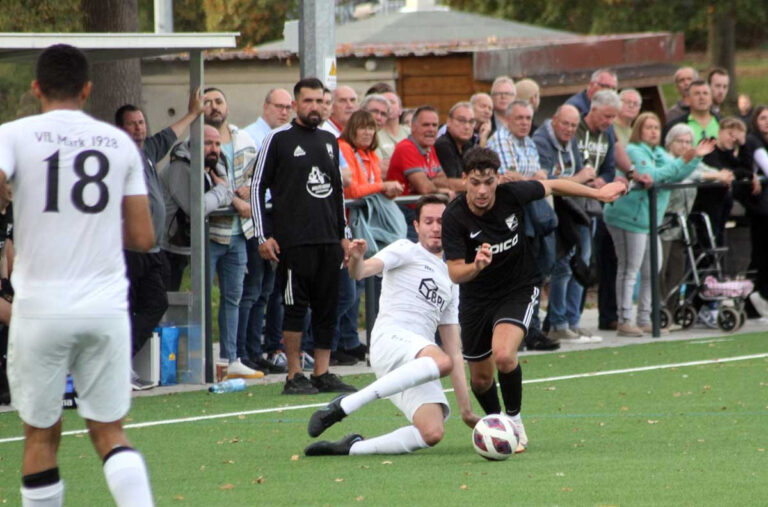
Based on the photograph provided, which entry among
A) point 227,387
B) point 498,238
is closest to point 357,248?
point 498,238

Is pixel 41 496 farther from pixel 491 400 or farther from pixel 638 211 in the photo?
pixel 638 211

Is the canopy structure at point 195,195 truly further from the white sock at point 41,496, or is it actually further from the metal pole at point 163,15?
the white sock at point 41,496

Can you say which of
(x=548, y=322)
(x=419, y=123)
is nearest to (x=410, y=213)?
(x=419, y=123)

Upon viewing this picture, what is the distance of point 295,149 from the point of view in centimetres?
1153

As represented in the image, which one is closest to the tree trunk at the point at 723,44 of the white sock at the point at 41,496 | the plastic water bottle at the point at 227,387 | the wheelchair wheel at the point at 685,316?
the wheelchair wheel at the point at 685,316

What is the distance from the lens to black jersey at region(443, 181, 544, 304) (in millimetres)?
9008

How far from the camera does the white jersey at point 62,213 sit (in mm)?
5793

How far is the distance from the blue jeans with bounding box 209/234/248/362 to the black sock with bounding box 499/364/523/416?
156 inches

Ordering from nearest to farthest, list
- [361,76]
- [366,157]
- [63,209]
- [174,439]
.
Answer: [63,209] → [174,439] → [366,157] → [361,76]

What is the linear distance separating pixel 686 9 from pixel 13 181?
36261 mm

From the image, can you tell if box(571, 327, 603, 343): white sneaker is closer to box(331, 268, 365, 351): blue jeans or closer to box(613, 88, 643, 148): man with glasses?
box(613, 88, 643, 148): man with glasses

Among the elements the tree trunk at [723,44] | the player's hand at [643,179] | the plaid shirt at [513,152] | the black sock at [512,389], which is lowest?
the black sock at [512,389]

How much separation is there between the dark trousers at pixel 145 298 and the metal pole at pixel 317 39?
2887mm

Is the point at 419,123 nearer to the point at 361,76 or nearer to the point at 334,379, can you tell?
the point at 334,379
